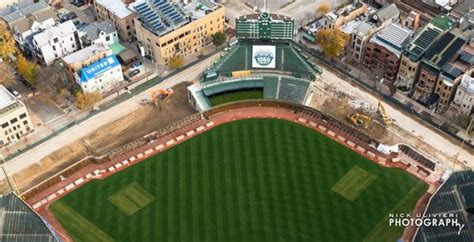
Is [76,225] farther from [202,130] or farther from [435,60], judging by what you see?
[435,60]

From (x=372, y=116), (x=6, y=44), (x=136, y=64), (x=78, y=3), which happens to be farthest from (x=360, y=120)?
(x=78, y=3)

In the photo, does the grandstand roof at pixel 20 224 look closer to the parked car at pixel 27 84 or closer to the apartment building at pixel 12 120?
the apartment building at pixel 12 120

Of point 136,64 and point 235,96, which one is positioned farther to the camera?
point 136,64

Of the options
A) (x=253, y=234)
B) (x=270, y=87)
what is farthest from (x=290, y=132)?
(x=253, y=234)

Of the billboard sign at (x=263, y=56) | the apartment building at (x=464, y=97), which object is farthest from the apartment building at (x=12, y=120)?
the apartment building at (x=464, y=97)

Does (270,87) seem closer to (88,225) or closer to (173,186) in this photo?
(173,186)

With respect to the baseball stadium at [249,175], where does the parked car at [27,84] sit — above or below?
above
